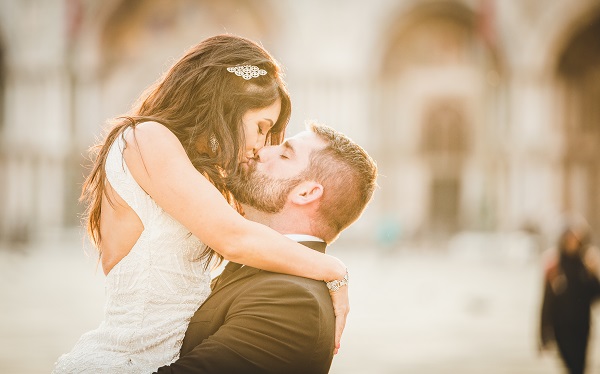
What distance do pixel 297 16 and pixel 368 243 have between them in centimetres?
888

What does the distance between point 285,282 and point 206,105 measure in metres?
0.62

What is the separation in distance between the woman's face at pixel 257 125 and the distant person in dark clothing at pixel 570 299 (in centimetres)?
468

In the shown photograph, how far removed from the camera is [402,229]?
111ft

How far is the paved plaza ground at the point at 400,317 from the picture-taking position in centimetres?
884

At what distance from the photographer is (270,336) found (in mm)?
2391

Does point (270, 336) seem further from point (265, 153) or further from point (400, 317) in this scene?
point (400, 317)

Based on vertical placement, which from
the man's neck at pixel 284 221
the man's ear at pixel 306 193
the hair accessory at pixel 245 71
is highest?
the hair accessory at pixel 245 71

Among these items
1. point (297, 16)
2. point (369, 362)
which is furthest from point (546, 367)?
point (297, 16)

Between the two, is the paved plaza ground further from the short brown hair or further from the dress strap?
the dress strap

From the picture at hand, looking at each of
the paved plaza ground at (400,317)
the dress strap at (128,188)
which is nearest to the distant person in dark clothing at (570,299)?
the paved plaza ground at (400,317)

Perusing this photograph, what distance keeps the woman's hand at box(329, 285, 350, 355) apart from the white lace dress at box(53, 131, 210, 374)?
40cm

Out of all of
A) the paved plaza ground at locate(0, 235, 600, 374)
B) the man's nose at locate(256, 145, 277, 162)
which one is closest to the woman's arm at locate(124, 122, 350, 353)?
the man's nose at locate(256, 145, 277, 162)

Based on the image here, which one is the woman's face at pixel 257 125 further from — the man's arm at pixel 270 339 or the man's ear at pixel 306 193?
the man's arm at pixel 270 339

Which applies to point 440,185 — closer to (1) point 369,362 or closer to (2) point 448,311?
(2) point 448,311
